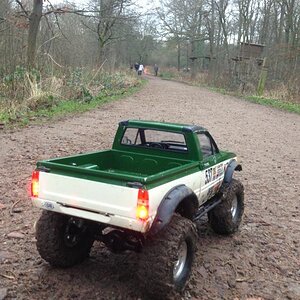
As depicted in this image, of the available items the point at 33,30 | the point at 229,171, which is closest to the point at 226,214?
the point at 229,171

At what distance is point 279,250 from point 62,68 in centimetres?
1216

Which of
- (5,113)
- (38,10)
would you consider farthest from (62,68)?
(5,113)

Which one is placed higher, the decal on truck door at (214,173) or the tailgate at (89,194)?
the tailgate at (89,194)

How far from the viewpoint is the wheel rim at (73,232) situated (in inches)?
154

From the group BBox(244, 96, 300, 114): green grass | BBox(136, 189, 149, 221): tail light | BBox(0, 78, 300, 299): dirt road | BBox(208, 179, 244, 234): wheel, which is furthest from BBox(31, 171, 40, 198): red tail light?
BBox(244, 96, 300, 114): green grass

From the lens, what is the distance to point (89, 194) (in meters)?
3.35

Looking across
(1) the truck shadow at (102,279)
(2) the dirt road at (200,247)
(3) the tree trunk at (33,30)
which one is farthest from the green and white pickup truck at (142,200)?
(3) the tree trunk at (33,30)

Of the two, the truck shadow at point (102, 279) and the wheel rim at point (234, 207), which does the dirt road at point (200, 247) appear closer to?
the truck shadow at point (102, 279)

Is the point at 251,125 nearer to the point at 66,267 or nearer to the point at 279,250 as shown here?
the point at 279,250

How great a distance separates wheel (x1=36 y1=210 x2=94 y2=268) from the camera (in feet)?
12.3

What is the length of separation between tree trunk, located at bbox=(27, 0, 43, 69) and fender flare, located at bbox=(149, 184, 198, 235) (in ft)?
36.2

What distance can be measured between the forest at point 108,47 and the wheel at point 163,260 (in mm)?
8459

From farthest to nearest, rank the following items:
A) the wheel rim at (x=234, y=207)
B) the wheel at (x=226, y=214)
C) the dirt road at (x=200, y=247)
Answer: the wheel rim at (x=234, y=207), the wheel at (x=226, y=214), the dirt road at (x=200, y=247)

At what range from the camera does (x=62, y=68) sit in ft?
50.4
